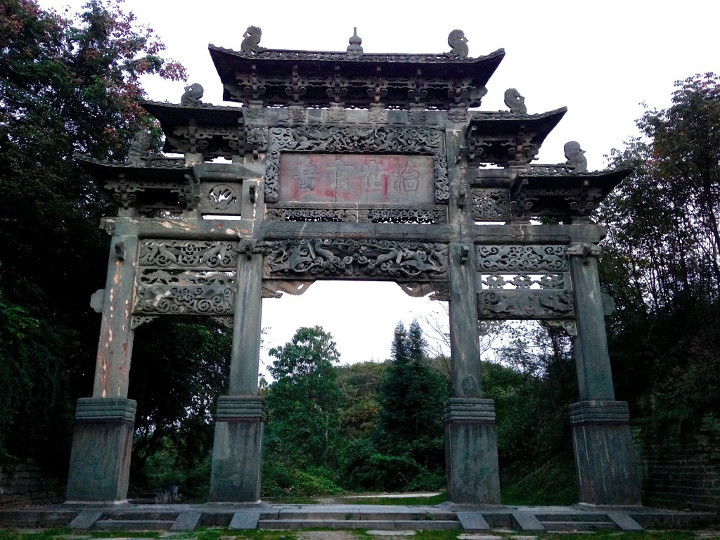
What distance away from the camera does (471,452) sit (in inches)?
321

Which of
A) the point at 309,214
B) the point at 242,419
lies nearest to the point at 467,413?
the point at 242,419

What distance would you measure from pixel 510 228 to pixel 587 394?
9.11 feet

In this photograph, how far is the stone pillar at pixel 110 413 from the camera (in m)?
7.82

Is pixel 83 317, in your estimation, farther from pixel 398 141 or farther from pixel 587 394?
pixel 587 394

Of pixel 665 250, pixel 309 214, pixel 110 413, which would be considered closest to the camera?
pixel 110 413

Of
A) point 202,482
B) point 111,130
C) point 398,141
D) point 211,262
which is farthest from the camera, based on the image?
point 202,482

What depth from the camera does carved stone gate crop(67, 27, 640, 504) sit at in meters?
8.16

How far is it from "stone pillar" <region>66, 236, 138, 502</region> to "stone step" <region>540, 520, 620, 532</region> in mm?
5617

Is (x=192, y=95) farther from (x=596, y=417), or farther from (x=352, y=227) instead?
(x=596, y=417)

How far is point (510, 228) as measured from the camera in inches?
369

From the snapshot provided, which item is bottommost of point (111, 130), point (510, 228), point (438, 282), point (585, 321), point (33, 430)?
point (33, 430)

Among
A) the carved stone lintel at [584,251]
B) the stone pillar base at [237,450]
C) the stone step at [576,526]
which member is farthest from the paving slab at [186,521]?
the carved stone lintel at [584,251]

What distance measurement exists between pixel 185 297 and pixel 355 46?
522 cm

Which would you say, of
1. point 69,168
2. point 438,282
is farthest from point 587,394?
point 69,168
